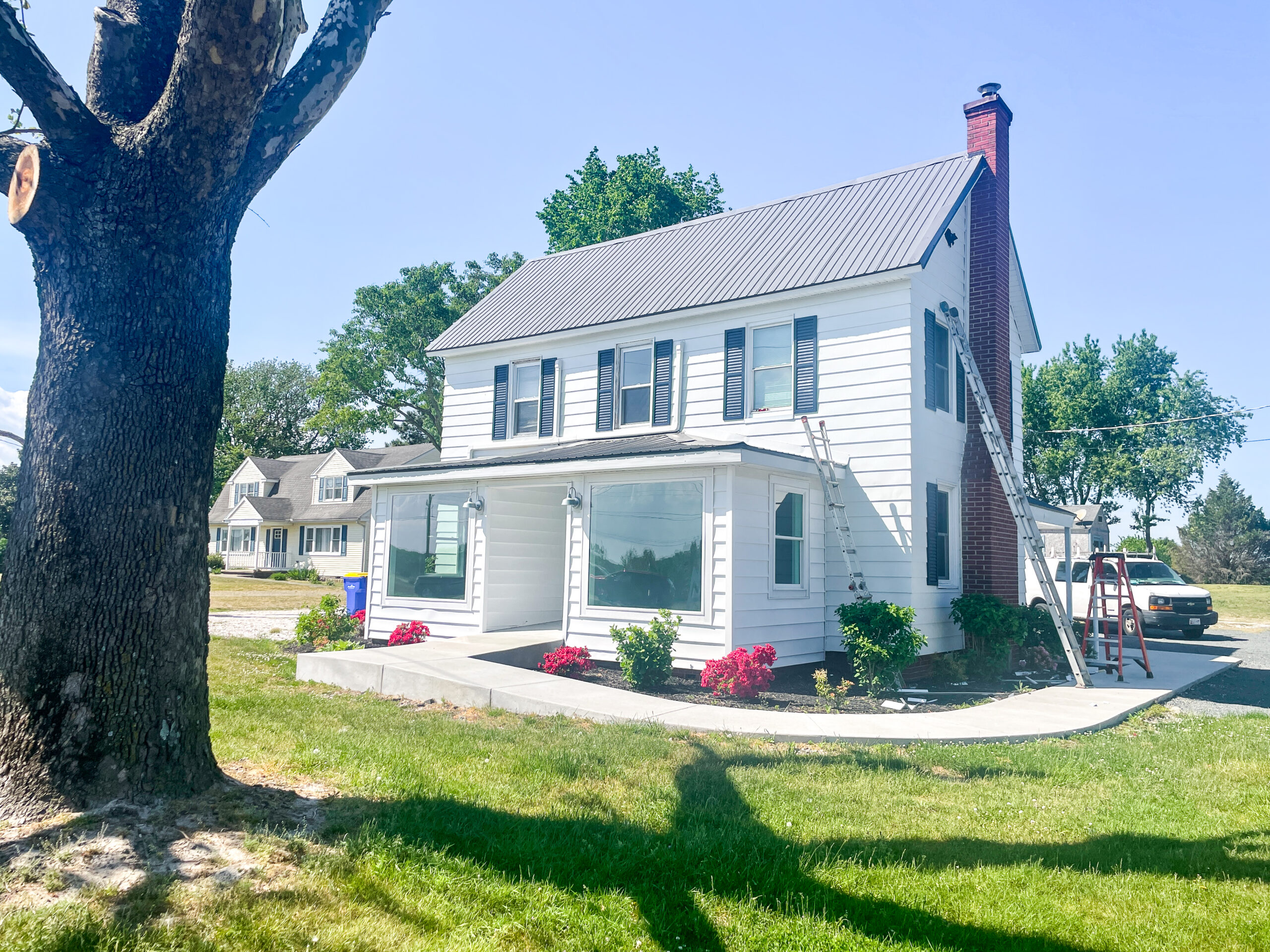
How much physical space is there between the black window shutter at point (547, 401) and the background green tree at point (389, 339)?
982 inches

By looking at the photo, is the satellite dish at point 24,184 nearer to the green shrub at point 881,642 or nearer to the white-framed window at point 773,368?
the green shrub at point 881,642

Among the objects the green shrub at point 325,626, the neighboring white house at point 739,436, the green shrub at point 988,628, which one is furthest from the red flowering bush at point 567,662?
the green shrub at point 988,628

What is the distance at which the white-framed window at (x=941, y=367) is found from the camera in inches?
523

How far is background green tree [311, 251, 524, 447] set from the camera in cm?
3925

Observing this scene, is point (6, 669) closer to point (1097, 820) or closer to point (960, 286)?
point (1097, 820)

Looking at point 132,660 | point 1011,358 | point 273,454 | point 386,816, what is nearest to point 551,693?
point 386,816

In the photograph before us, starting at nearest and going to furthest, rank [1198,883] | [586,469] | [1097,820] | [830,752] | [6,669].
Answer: [6,669], [1198,883], [1097,820], [830,752], [586,469]

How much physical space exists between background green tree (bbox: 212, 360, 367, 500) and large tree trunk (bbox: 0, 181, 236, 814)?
59229mm

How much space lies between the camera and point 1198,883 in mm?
4387

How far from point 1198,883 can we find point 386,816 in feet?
13.9

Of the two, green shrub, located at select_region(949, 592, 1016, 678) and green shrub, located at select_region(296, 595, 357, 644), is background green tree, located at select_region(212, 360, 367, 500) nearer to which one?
green shrub, located at select_region(296, 595, 357, 644)

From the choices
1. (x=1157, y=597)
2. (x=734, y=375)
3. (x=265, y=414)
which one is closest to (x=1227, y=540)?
(x=1157, y=597)

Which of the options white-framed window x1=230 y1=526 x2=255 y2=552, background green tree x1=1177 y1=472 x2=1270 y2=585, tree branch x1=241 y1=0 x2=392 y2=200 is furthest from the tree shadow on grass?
white-framed window x1=230 y1=526 x2=255 y2=552

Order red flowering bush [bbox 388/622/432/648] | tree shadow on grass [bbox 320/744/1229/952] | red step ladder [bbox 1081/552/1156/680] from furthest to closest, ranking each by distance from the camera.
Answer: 1. red flowering bush [bbox 388/622/432/648]
2. red step ladder [bbox 1081/552/1156/680]
3. tree shadow on grass [bbox 320/744/1229/952]
